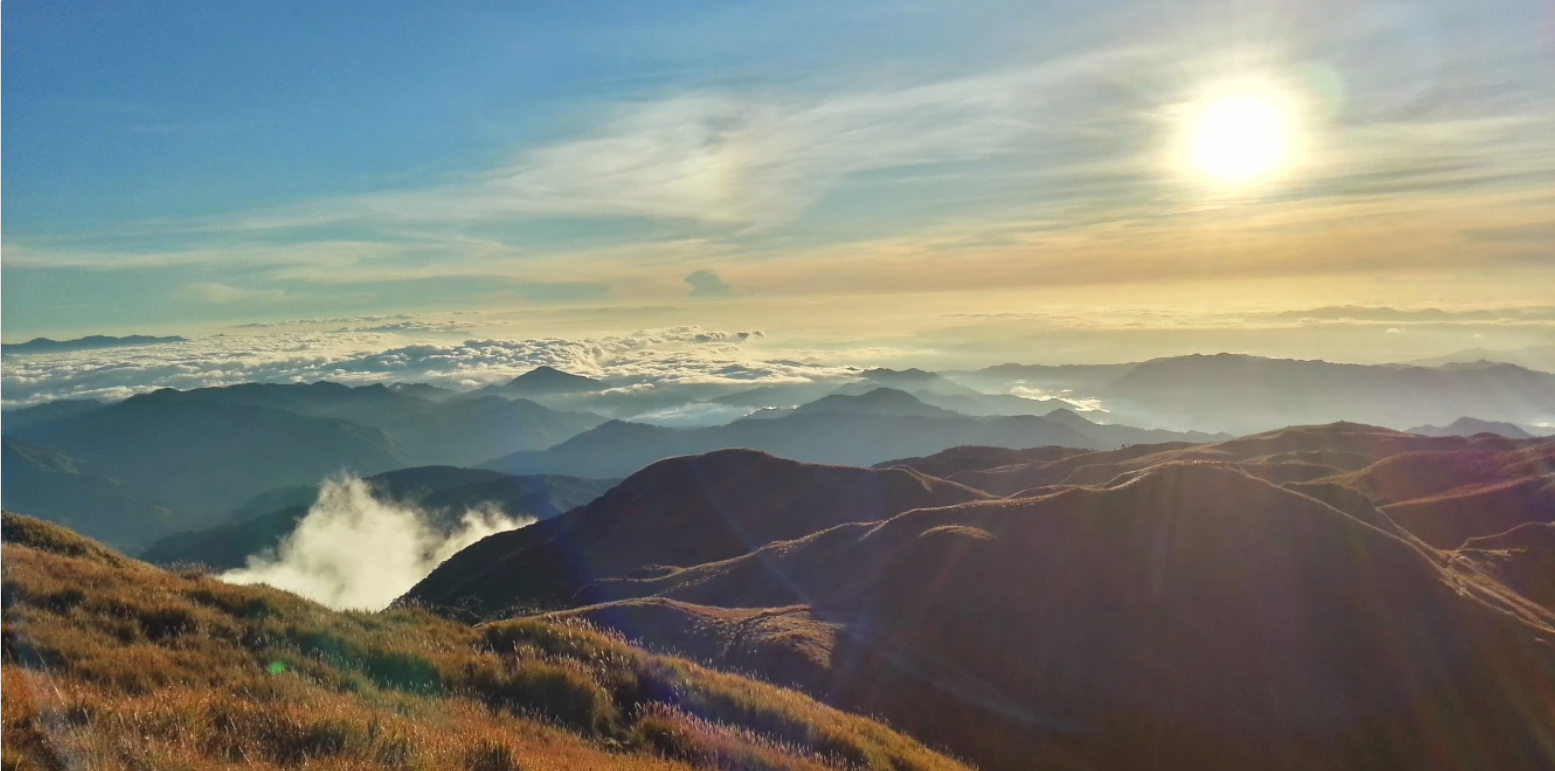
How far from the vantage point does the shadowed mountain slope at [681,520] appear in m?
68.1

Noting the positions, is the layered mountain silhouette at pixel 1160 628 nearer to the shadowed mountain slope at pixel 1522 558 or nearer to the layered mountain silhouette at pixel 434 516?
the shadowed mountain slope at pixel 1522 558

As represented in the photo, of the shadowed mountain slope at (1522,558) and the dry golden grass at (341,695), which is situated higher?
the dry golden grass at (341,695)

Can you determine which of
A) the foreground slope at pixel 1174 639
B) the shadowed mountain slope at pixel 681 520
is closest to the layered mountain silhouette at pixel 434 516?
the shadowed mountain slope at pixel 681 520

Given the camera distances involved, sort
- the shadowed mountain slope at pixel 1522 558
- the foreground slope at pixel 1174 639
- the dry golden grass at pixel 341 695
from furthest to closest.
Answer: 1. the shadowed mountain slope at pixel 1522 558
2. the foreground slope at pixel 1174 639
3. the dry golden grass at pixel 341 695

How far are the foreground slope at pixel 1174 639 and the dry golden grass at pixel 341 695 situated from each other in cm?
1199

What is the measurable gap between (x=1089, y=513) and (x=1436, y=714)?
41.8 feet

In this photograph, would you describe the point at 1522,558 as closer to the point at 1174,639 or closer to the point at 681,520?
the point at 1174,639

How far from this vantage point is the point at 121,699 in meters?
7.04

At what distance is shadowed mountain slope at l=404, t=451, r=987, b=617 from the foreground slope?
34.8 meters

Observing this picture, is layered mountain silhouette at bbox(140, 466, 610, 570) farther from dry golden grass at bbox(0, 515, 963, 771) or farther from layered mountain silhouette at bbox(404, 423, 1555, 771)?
dry golden grass at bbox(0, 515, 963, 771)

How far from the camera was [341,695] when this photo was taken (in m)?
8.17

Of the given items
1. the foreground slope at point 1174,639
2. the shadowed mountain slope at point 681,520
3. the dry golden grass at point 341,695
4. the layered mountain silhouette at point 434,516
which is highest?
the dry golden grass at point 341,695

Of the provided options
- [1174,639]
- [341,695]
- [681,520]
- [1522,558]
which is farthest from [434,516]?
[341,695]

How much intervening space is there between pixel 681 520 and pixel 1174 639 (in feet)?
168
